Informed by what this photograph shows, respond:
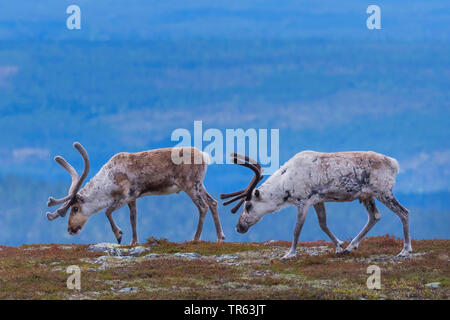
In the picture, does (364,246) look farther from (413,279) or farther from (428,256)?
(413,279)

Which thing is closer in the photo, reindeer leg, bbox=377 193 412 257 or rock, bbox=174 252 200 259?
reindeer leg, bbox=377 193 412 257

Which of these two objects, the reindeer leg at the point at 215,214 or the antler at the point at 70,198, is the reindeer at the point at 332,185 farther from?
the antler at the point at 70,198

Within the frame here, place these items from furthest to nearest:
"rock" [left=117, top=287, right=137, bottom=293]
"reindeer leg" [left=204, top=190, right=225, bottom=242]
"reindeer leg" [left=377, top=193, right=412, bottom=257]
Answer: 1. "reindeer leg" [left=204, top=190, right=225, bottom=242]
2. "reindeer leg" [left=377, top=193, right=412, bottom=257]
3. "rock" [left=117, top=287, right=137, bottom=293]

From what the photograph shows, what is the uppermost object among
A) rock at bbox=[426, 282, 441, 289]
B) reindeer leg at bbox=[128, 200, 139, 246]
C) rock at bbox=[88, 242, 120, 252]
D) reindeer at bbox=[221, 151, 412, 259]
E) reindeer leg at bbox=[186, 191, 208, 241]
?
reindeer at bbox=[221, 151, 412, 259]

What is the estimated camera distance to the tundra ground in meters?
15.0

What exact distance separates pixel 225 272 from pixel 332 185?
3.74 metres

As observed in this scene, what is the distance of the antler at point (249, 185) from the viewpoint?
20.5 metres

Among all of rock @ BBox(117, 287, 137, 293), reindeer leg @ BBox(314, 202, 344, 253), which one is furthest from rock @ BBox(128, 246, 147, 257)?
reindeer leg @ BBox(314, 202, 344, 253)

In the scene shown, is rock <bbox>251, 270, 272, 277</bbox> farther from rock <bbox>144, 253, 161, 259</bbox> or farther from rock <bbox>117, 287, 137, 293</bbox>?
rock <bbox>144, 253, 161, 259</bbox>

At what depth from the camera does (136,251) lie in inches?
826

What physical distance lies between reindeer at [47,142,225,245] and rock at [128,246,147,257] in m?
1.89

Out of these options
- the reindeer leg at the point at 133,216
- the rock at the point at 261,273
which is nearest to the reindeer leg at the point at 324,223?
the rock at the point at 261,273

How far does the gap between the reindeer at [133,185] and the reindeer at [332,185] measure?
337 centimetres

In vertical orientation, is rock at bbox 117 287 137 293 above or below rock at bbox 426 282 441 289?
below
